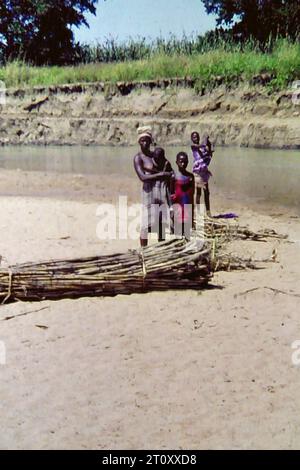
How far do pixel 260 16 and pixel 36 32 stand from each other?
1315 centimetres

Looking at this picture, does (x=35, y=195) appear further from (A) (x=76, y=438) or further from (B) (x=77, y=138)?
(B) (x=77, y=138)

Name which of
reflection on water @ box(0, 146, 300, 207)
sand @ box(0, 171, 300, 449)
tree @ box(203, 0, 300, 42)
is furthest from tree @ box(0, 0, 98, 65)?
sand @ box(0, 171, 300, 449)

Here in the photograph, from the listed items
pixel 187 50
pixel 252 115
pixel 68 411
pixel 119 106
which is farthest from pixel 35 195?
pixel 187 50

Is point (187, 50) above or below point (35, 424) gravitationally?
above

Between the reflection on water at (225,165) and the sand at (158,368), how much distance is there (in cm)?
623

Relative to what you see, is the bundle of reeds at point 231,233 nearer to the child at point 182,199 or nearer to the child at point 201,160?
the child at point 182,199

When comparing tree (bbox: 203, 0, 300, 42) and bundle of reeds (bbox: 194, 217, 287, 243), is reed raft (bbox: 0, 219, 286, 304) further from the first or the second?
tree (bbox: 203, 0, 300, 42)

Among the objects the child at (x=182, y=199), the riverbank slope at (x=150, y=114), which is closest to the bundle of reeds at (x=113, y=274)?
the child at (x=182, y=199)

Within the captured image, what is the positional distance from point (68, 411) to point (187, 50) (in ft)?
82.8

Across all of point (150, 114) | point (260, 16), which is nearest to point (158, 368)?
point (150, 114)

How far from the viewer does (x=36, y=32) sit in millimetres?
35375

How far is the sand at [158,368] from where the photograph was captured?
397 centimetres

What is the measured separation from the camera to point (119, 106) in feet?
81.9

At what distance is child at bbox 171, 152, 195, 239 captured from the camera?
27.2ft
